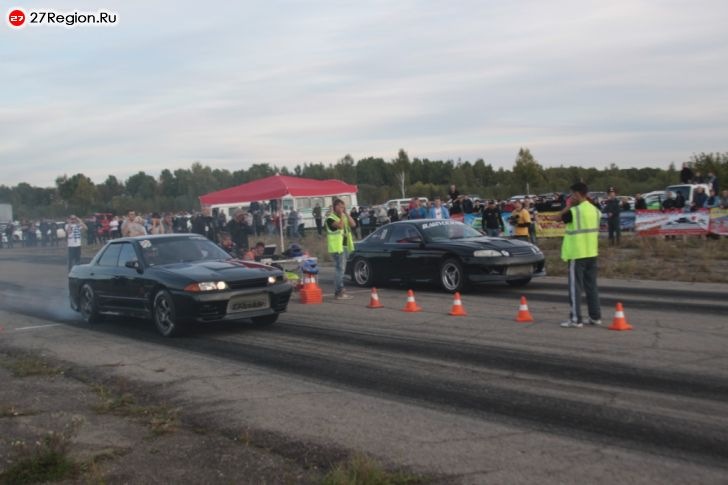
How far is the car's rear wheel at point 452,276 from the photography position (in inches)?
538

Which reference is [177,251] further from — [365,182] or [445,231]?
[365,182]

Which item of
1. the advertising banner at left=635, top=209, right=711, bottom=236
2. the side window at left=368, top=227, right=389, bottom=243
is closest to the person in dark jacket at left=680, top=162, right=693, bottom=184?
the advertising banner at left=635, top=209, right=711, bottom=236

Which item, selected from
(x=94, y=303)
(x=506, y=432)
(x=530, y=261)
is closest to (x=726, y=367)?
(x=506, y=432)

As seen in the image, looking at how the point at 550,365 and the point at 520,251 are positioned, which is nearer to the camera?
the point at 550,365

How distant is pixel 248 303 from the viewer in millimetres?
10461

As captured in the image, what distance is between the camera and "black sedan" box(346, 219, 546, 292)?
44.2 feet

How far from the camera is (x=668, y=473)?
4684mm

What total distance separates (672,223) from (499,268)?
454 inches

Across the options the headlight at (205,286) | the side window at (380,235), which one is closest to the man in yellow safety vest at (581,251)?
the headlight at (205,286)

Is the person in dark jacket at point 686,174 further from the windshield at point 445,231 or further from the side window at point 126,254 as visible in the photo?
the side window at point 126,254

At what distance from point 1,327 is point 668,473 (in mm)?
11260

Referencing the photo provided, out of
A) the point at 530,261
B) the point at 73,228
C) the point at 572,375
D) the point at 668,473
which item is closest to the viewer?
the point at 668,473

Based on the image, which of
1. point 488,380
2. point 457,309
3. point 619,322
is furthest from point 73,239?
point 488,380

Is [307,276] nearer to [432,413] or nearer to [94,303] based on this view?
[94,303]
